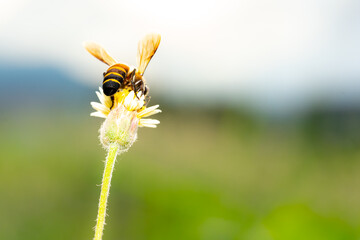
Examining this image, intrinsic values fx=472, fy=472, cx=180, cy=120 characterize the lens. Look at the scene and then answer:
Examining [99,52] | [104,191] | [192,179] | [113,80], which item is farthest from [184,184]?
[104,191]

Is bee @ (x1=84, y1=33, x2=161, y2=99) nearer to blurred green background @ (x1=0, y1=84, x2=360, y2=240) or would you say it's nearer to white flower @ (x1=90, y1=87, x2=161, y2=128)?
white flower @ (x1=90, y1=87, x2=161, y2=128)

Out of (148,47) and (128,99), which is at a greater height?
(148,47)

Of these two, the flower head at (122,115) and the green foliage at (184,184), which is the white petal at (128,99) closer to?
the flower head at (122,115)

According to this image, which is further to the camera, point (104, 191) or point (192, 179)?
point (192, 179)

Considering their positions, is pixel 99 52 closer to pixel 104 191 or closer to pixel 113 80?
pixel 113 80

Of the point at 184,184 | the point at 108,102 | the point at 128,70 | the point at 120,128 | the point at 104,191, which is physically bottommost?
the point at 104,191

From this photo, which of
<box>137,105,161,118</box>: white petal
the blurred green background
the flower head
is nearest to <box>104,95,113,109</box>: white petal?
the flower head
